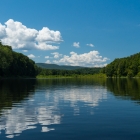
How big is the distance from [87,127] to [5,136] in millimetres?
5636

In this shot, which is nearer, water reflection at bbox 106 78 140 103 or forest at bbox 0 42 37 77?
water reflection at bbox 106 78 140 103

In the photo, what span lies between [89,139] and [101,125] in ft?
13.2

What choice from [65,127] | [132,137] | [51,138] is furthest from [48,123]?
[132,137]

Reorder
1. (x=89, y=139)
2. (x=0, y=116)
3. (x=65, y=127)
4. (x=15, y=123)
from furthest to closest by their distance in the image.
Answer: (x=0, y=116), (x=15, y=123), (x=65, y=127), (x=89, y=139)

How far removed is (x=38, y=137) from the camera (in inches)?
611

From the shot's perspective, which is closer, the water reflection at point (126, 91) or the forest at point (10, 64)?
the water reflection at point (126, 91)

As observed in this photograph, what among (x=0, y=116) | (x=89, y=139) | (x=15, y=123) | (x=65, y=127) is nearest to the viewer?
(x=89, y=139)

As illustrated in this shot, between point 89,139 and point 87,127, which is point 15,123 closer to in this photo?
point 87,127

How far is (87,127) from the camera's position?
60.2ft

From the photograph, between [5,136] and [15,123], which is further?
[15,123]

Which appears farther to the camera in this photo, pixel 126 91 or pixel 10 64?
pixel 10 64

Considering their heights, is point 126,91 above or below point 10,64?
below

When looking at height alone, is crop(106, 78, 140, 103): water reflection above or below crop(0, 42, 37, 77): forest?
below

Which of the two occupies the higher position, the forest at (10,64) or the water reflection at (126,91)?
the forest at (10,64)
